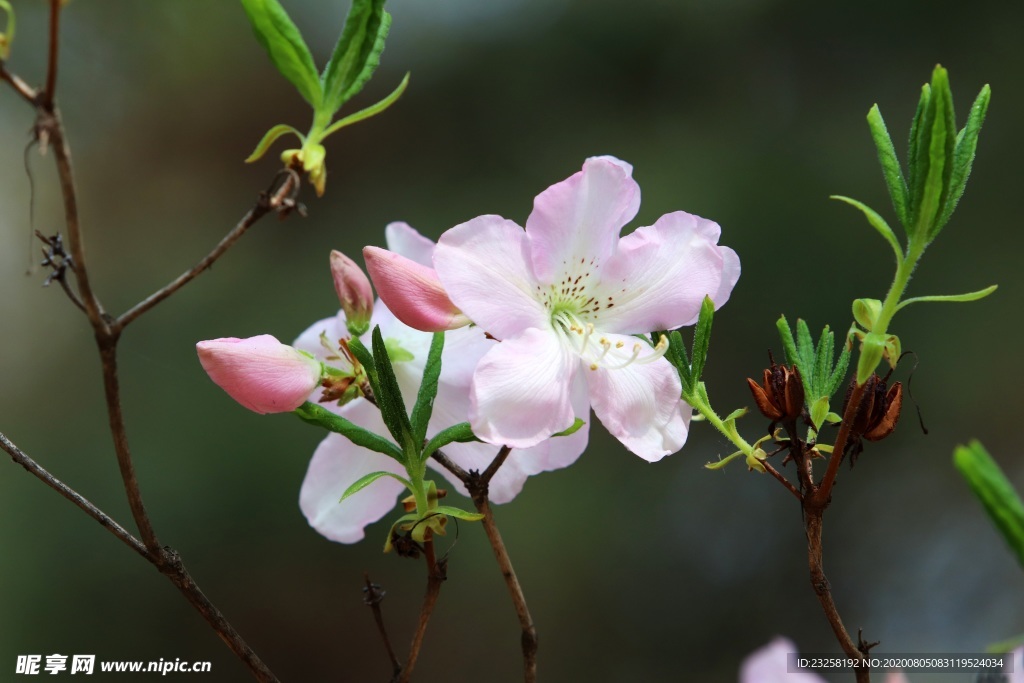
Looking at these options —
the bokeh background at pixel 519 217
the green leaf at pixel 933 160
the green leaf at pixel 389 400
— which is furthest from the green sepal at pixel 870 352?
the bokeh background at pixel 519 217

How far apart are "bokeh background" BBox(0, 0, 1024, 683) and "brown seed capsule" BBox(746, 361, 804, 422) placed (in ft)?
4.54

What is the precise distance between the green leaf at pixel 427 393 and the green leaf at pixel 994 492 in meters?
0.17

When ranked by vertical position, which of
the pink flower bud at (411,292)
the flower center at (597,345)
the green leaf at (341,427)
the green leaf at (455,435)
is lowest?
the green leaf at (455,435)

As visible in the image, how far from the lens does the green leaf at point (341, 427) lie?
30cm

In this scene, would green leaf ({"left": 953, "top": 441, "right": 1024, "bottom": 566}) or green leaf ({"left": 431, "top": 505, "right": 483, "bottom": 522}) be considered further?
green leaf ({"left": 431, "top": 505, "right": 483, "bottom": 522})

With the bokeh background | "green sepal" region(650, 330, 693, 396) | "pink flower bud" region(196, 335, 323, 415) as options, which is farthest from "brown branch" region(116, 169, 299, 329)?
the bokeh background

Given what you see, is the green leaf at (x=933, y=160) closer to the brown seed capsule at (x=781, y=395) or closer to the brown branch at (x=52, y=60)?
the brown seed capsule at (x=781, y=395)

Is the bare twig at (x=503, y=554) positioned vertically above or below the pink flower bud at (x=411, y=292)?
below

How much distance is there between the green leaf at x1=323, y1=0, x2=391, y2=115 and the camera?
29cm

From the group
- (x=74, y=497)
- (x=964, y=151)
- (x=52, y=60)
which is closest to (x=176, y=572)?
(x=74, y=497)

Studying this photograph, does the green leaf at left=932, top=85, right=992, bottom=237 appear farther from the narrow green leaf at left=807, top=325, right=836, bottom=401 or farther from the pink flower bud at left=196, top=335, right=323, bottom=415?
the pink flower bud at left=196, top=335, right=323, bottom=415

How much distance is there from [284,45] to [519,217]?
172cm

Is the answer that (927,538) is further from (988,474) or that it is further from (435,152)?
(988,474)

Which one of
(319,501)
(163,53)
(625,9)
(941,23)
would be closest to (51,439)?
(163,53)
